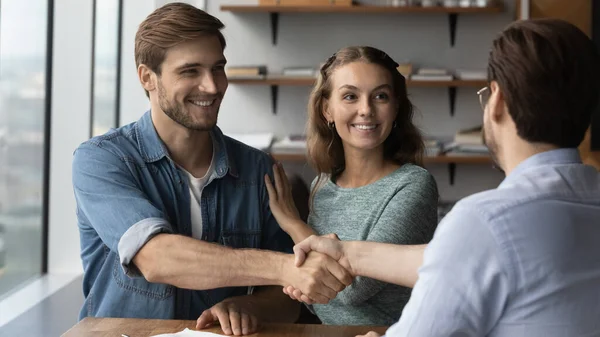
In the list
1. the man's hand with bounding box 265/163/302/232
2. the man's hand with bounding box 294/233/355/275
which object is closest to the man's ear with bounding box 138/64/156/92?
the man's hand with bounding box 265/163/302/232

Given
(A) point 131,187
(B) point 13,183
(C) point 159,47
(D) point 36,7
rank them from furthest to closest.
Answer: (D) point 36,7
(B) point 13,183
(C) point 159,47
(A) point 131,187

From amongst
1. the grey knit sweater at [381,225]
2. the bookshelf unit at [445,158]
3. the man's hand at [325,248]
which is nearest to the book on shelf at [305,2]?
the bookshelf unit at [445,158]

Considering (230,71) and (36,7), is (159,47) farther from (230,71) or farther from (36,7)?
(230,71)

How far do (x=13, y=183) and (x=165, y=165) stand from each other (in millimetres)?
1214

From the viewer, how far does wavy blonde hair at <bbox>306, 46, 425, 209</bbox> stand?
2.38 m

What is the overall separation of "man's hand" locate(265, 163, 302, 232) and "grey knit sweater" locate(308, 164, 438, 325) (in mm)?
111

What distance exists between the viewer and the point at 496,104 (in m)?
1.32

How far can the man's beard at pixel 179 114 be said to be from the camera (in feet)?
7.25

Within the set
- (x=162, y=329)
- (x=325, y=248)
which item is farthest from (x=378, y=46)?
(x=162, y=329)

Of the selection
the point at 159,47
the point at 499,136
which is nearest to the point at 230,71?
the point at 159,47

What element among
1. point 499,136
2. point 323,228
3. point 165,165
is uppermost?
point 499,136

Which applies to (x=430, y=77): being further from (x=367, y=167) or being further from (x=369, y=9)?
(x=367, y=167)

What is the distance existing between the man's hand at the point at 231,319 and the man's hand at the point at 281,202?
0.33 metres

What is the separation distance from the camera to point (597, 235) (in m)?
1.25
